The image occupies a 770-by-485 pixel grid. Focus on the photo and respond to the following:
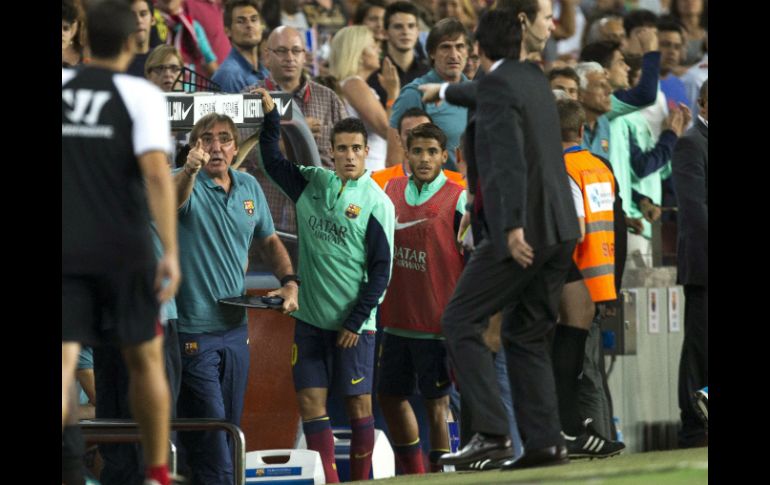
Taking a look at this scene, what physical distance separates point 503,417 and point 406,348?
201cm

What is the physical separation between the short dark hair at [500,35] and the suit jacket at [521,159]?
0.26 ft

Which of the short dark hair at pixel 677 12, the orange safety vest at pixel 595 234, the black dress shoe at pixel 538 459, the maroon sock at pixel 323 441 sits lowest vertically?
the maroon sock at pixel 323 441

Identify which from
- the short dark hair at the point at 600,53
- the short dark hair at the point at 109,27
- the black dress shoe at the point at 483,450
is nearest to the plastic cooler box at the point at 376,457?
the black dress shoe at the point at 483,450

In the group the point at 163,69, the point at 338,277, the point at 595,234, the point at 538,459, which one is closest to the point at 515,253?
the point at 538,459

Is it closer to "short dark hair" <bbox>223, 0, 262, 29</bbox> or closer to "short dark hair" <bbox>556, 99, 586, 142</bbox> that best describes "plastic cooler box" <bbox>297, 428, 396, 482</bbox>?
"short dark hair" <bbox>556, 99, 586, 142</bbox>

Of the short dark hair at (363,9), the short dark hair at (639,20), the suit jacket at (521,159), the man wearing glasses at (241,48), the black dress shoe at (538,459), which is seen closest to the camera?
the suit jacket at (521,159)

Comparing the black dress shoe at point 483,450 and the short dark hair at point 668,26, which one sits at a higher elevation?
the short dark hair at point 668,26

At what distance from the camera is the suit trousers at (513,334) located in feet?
23.3

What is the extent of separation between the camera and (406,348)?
362 inches

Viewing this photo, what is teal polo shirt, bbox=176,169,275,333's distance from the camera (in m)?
8.36

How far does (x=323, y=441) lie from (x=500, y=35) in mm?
2781

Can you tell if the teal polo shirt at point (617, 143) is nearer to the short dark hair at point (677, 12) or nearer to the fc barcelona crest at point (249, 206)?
the fc barcelona crest at point (249, 206)
